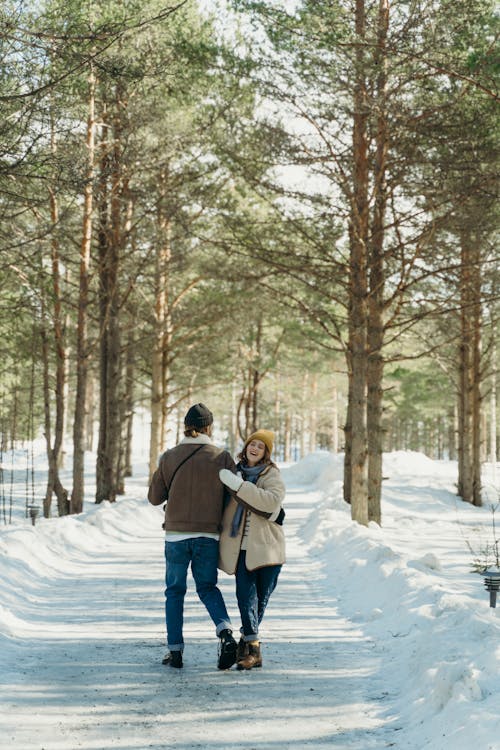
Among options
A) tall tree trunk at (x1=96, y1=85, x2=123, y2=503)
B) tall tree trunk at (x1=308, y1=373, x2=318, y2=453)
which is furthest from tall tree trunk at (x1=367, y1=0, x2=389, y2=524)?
tall tree trunk at (x1=308, y1=373, x2=318, y2=453)

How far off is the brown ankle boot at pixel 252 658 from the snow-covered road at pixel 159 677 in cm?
7

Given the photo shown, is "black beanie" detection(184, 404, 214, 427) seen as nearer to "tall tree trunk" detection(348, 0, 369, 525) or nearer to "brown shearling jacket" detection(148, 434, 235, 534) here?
"brown shearling jacket" detection(148, 434, 235, 534)

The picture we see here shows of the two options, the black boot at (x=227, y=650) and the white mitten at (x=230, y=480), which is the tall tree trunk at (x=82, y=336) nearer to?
the white mitten at (x=230, y=480)

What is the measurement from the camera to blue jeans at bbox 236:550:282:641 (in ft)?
18.8

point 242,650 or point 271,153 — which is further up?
point 271,153

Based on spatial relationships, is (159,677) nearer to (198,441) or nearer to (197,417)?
(198,441)

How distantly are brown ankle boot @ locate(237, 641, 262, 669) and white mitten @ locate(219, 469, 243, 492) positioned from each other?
115 centimetres

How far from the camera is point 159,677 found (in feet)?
17.6

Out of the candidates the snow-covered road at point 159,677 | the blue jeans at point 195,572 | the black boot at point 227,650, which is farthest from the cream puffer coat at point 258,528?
the snow-covered road at point 159,677

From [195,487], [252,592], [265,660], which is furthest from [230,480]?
[265,660]

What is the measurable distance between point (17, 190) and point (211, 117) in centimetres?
619

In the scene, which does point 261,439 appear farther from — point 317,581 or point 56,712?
point 317,581

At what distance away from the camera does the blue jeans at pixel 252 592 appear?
5.72 metres

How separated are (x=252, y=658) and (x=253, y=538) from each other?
85 cm
